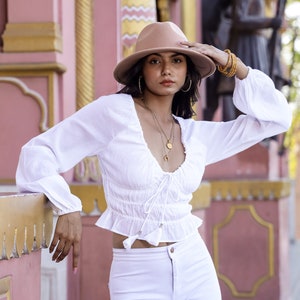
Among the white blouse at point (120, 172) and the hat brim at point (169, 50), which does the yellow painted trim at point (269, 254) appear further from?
the white blouse at point (120, 172)

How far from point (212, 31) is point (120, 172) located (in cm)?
571

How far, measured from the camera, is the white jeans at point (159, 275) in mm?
3105

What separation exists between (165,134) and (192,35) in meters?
4.72

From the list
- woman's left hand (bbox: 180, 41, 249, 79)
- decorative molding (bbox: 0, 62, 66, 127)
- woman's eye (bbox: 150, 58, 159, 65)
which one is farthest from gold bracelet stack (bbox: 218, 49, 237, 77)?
decorative molding (bbox: 0, 62, 66, 127)

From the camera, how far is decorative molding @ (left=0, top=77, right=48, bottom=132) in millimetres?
4848

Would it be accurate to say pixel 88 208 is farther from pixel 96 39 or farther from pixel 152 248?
pixel 152 248

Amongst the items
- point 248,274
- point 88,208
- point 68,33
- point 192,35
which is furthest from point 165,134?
point 248,274

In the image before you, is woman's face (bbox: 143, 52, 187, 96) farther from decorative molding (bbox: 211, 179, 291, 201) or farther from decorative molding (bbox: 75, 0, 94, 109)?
decorative molding (bbox: 211, 179, 291, 201)

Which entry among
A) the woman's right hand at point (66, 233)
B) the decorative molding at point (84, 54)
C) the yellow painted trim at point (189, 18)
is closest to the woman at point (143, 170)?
the woman's right hand at point (66, 233)

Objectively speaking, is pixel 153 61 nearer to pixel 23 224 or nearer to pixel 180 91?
pixel 180 91

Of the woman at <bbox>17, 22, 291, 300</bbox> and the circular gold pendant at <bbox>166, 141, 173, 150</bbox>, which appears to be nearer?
the woman at <bbox>17, 22, 291, 300</bbox>

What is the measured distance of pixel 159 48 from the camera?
127 inches

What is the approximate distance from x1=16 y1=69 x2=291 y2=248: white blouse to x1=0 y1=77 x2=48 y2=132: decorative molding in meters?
1.64

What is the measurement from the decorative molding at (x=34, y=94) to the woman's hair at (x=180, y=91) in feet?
4.86
